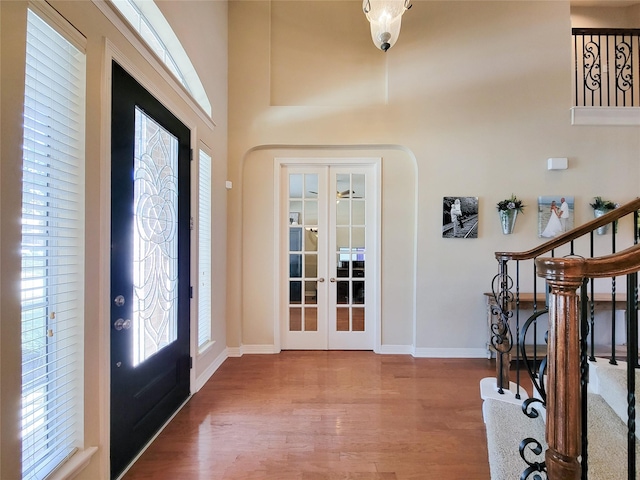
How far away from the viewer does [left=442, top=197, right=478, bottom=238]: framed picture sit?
132 inches

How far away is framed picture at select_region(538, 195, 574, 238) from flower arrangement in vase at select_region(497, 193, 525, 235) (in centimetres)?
27

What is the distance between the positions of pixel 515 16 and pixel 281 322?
4724 mm

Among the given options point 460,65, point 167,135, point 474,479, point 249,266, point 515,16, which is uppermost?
point 515,16

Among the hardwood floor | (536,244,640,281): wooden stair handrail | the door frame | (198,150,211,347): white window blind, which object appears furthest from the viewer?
the door frame

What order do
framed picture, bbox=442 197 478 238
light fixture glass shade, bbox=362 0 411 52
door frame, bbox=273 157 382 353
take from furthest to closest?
door frame, bbox=273 157 382 353 < framed picture, bbox=442 197 478 238 < light fixture glass shade, bbox=362 0 411 52

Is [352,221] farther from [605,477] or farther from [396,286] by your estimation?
[605,477]

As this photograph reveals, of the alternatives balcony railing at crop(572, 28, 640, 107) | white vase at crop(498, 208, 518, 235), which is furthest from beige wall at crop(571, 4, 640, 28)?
white vase at crop(498, 208, 518, 235)

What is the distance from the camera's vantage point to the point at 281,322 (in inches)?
141

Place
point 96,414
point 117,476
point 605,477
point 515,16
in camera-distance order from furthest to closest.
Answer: point 515,16 < point 117,476 < point 96,414 < point 605,477

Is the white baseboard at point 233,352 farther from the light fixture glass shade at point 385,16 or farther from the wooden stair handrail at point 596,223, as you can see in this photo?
the light fixture glass shade at point 385,16

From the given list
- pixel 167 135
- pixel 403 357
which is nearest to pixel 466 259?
pixel 403 357

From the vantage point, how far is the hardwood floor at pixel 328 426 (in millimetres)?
1729

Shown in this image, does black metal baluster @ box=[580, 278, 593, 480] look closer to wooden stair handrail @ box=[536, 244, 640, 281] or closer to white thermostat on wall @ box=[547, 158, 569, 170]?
wooden stair handrail @ box=[536, 244, 640, 281]

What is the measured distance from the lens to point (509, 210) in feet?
10.7
